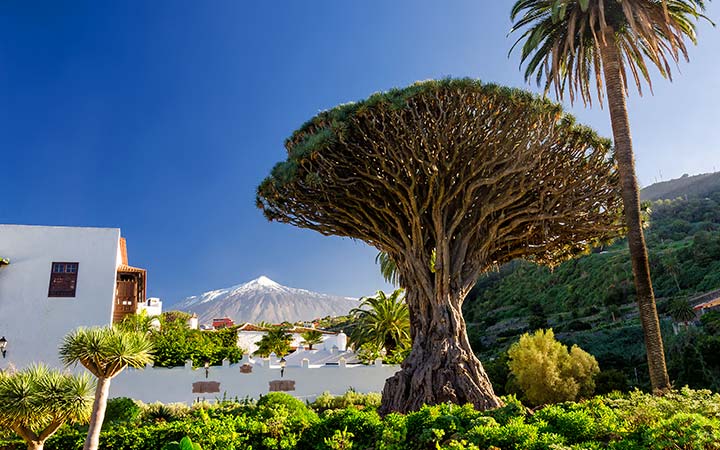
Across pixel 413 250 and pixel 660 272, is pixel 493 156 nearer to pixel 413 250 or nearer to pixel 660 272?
pixel 413 250

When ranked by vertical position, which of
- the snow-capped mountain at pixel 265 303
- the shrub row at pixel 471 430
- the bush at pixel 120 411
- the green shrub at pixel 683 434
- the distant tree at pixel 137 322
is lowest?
the bush at pixel 120 411

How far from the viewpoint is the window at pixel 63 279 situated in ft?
73.9

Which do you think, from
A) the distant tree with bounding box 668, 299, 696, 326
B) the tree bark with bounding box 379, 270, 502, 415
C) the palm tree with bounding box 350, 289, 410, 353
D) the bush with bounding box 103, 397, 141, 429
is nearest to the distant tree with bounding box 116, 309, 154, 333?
the bush with bounding box 103, 397, 141, 429

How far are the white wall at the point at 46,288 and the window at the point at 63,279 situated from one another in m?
0.20

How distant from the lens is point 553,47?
1523 cm

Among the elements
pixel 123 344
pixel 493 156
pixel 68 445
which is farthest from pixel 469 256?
pixel 68 445

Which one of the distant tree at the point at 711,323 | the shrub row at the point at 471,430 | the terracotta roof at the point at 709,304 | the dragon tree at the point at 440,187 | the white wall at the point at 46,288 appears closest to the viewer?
the shrub row at the point at 471,430

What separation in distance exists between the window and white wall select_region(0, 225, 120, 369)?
196mm

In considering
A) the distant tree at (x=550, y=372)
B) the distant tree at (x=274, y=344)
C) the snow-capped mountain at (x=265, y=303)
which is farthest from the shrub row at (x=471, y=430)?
the snow-capped mountain at (x=265, y=303)

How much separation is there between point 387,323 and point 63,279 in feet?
53.2

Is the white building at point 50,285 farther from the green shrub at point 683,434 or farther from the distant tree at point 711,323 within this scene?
the distant tree at point 711,323

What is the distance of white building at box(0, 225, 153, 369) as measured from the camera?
2169 cm

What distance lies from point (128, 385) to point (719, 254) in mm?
47757

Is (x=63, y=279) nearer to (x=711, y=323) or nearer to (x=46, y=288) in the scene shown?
(x=46, y=288)
